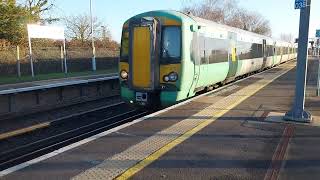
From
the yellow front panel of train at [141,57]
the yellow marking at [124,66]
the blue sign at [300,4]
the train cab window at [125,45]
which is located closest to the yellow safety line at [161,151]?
the yellow front panel of train at [141,57]

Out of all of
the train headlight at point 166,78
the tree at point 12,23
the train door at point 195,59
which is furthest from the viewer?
the tree at point 12,23

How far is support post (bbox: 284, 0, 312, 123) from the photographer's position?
9.39 m

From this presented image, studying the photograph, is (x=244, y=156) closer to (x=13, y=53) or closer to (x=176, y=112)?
(x=176, y=112)

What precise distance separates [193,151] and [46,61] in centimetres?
2570

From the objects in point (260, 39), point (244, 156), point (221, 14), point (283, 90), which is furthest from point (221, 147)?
point (221, 14)

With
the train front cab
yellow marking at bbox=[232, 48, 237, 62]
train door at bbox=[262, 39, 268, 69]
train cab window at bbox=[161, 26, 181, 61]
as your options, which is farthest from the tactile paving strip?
train door at bbox=[262, 39, 268, 69]

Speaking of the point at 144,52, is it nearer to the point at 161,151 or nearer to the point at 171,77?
the point at 171,77

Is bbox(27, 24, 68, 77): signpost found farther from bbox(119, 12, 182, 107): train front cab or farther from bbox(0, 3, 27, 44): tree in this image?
bbox(119, 12, 182, 107): train front cab

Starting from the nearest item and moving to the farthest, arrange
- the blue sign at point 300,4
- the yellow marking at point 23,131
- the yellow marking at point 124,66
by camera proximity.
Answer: the blue sign at point 300,4 < the yellow marking at point 23,131 < the yellow marking at point 124,66

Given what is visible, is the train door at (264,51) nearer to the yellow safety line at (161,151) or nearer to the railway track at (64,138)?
the railway track at (64,138)

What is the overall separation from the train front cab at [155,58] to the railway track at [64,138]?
1440 millimetres

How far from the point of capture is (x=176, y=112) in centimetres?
1037

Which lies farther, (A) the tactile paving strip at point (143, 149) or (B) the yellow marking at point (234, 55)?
(B) the yellow marking at point (234, 55)

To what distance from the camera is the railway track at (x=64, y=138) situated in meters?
8.81
